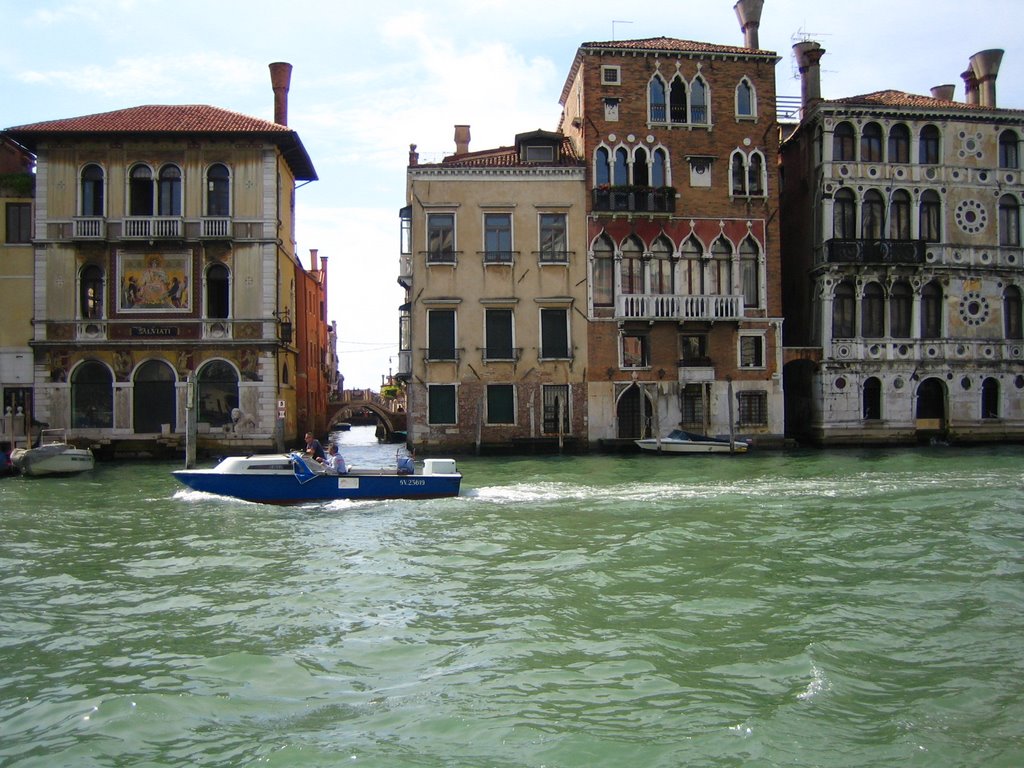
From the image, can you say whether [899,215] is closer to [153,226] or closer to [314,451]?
[314,451]

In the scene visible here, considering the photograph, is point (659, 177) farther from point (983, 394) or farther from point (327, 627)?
point (327, 627)

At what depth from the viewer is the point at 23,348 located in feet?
84.7

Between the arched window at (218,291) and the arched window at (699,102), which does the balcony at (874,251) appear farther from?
the arched window at (218,291)

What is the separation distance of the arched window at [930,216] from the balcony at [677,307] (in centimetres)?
690

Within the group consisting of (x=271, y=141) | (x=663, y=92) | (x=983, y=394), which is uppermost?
(x=663, y=92)

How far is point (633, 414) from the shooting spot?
27266 mm

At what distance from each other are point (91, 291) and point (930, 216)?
2575 cm

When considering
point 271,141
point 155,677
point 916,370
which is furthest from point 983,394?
point 155,677

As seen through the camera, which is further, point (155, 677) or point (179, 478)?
point (179, 478)

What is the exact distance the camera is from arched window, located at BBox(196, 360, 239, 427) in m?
25.7

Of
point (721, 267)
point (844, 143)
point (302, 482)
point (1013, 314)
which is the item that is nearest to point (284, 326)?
point (302, 482)

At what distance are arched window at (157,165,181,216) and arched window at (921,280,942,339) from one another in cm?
2315

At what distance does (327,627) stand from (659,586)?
3.43m

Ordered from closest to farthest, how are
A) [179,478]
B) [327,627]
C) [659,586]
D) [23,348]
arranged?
[327,627], [659,586], [179,478], [23,348]
